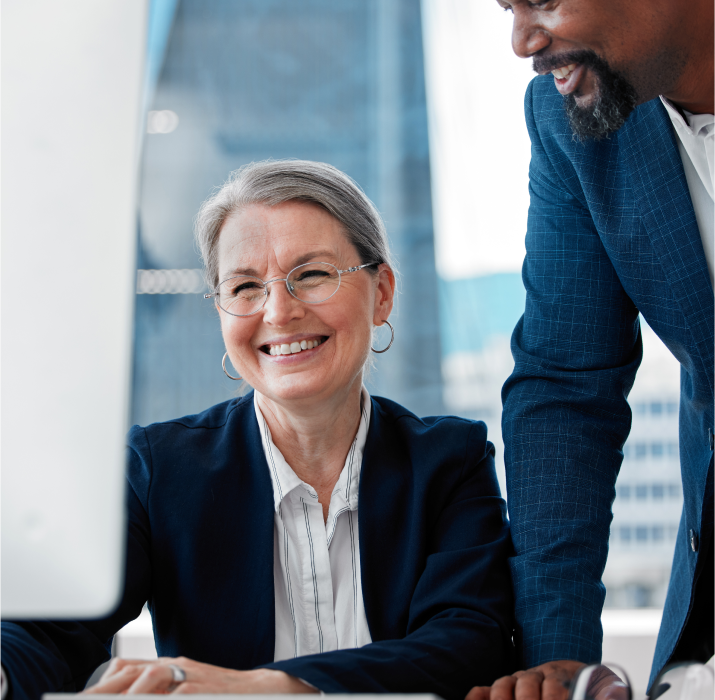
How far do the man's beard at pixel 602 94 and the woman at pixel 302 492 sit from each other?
1.37 feet

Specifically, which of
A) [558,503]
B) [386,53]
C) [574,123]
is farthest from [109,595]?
[386,53]

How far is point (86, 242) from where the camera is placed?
51cm

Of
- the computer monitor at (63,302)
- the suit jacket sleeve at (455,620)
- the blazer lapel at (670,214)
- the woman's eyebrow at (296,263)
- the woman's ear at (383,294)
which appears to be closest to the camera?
the computer monitor at (63,302)

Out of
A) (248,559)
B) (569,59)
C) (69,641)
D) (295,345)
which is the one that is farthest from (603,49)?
(69,641)

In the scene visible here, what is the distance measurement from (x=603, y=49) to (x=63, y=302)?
88cm

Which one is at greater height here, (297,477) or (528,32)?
(528,32)

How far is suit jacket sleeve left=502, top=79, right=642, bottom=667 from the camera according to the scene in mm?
1051

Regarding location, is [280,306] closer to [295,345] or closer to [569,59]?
[295,345]

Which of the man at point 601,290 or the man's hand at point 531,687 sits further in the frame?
the man at point 601,290

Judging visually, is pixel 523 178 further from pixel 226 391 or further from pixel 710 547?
pixel 710 547

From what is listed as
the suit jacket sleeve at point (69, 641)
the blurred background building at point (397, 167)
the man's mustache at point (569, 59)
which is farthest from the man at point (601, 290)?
the blurred background building at point (397, 167)

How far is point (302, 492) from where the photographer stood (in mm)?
1210

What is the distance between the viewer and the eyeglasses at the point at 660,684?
2.04ft

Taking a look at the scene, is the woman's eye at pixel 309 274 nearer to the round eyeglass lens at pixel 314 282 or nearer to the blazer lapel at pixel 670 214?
the round eyeglass lens at pixel 314 282
